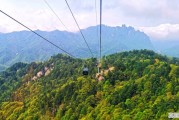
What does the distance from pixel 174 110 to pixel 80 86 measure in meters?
62.4

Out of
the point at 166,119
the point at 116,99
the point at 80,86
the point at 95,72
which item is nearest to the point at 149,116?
the point at 166,119

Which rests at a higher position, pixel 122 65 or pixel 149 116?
pixel 122 65

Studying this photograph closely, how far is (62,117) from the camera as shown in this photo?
165m

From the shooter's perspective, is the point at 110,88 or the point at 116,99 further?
the point at 110,88

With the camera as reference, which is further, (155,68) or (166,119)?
(155,68)

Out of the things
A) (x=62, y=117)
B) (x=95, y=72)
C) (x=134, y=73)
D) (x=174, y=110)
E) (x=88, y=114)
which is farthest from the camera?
(x=95, y=72)

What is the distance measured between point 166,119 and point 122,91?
39.1 meters

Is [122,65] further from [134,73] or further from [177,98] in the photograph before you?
[177,98]

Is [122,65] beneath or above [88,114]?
above

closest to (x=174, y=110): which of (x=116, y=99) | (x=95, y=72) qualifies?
(x=116, y=99)

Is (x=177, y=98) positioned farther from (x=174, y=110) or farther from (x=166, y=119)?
(x=166, y=119)

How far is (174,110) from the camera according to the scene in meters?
132

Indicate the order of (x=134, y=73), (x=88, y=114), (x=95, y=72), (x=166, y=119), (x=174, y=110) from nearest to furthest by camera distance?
(x=166, y=119)
(x=174, y=110)
(x=88, y=114)
(x=134, y=73)
(x=95, y=72)

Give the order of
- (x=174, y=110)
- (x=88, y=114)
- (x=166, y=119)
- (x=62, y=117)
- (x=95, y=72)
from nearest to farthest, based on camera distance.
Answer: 1. (x=166, y=119)
2. (x=174, y=110)
3. (x=88, y=114)
4. (x=62, y=117)
5. (x=95, y=72)
